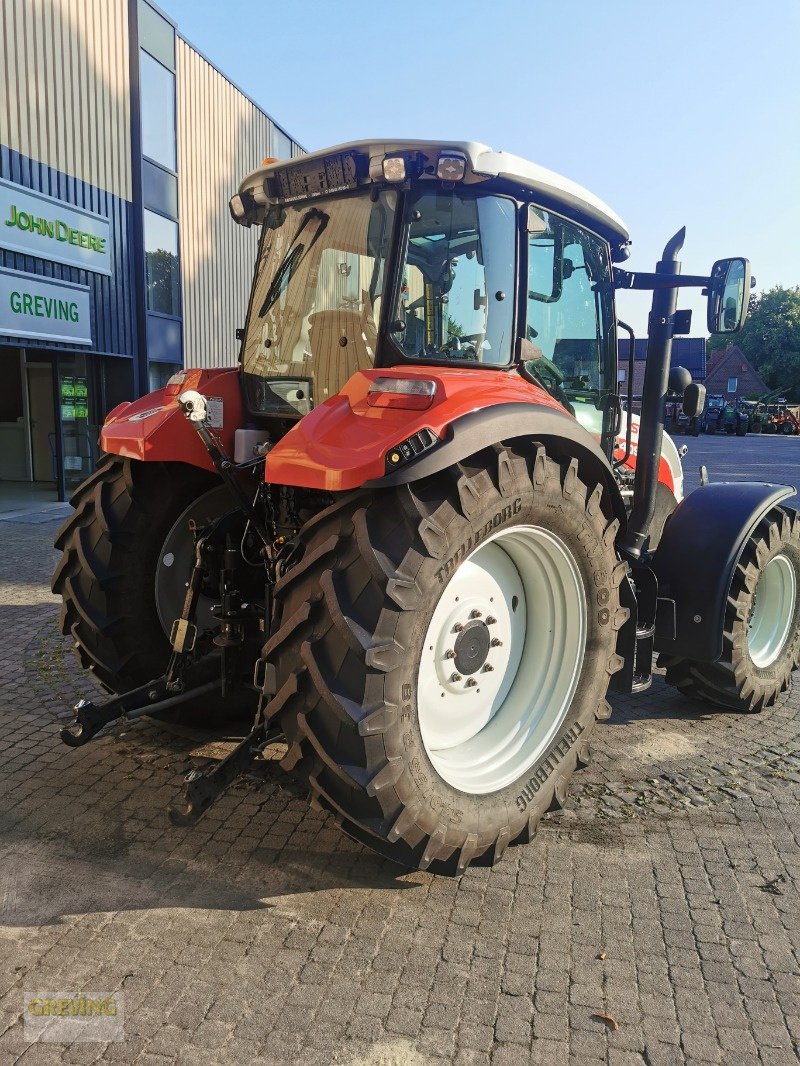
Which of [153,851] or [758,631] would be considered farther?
[758,631]

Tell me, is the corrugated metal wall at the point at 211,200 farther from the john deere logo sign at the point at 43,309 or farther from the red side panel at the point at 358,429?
the red side panel at the point at 358,429

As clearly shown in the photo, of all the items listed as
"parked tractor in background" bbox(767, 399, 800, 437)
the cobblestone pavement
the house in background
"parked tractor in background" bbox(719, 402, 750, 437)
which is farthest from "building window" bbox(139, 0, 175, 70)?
the house in background

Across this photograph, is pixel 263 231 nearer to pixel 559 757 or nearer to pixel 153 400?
pixel 153 400

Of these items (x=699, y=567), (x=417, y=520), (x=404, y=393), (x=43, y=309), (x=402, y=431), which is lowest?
(x=699, y=567)

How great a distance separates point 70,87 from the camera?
1236 cm

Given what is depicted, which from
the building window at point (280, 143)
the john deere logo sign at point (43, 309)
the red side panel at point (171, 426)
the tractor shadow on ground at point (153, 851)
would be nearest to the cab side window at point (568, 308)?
the red side panel at point (171, 426)

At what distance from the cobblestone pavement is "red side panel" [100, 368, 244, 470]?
1395 millimetres

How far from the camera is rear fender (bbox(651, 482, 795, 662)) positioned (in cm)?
430

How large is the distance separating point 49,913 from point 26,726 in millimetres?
1783

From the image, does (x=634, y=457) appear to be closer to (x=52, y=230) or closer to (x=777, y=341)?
(x=52, y=230)

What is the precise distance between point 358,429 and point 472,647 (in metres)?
0.95

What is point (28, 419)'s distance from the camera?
1526cm

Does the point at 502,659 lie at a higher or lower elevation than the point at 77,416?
lower

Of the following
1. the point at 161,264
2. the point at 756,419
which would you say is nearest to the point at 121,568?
the point at 161,264
